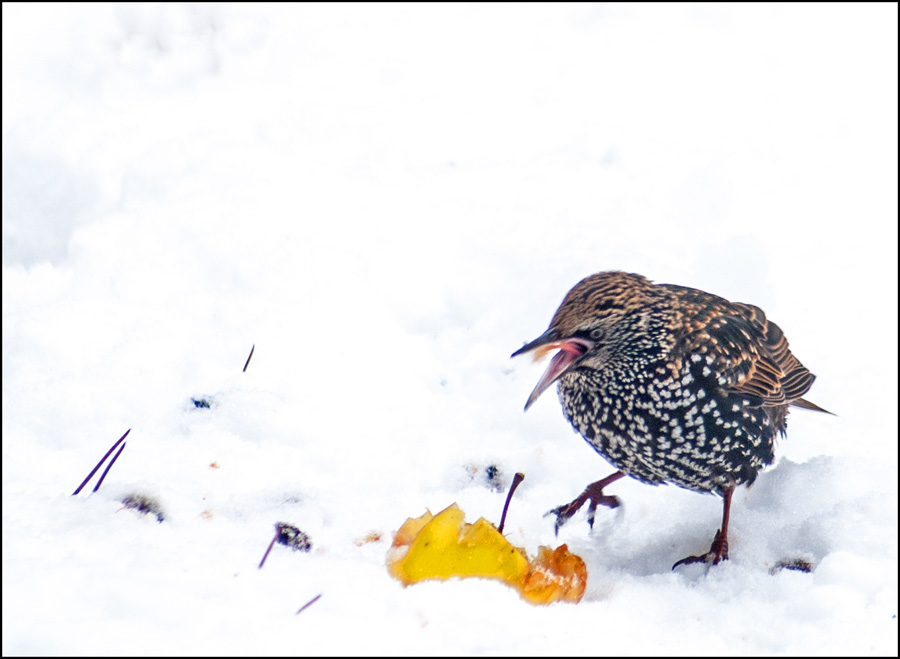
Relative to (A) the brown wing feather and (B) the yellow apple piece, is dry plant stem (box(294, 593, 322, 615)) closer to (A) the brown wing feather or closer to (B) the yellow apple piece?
(B) the yellow apple piece

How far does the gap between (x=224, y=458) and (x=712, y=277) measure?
2.64 metres

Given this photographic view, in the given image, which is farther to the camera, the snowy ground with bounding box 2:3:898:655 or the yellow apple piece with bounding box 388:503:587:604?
the yellow apple piece with bounding box 388:503:587:604

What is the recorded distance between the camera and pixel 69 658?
5.94 ft

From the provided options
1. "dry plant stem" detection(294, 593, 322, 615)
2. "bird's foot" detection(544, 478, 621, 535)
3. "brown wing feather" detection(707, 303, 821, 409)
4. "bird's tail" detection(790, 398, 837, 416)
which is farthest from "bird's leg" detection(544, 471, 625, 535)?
"dry plant stem" detection(294, 593, 322, 615)

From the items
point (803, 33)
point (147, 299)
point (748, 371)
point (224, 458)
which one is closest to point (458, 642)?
point (224, 458)

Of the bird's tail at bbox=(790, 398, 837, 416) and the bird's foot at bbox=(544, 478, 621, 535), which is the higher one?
the bird's tail at bbox=(790, 398, 837, 416)

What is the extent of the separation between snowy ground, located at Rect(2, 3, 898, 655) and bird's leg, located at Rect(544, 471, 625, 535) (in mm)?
57

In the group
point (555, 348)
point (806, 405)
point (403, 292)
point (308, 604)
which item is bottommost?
point (308, 604)

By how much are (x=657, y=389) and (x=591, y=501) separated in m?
0.54

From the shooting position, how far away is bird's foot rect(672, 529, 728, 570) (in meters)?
3.04

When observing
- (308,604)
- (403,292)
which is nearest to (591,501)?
(403,292)

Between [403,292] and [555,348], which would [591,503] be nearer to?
[555,348]

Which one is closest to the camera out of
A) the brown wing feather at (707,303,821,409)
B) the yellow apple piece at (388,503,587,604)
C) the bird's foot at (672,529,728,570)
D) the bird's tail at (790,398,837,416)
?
the yellow apple piece at (388,503,587,604)

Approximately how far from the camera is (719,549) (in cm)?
310
